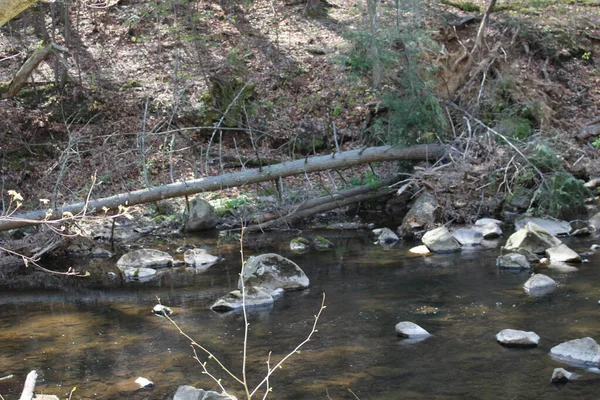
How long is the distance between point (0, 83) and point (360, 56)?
9.40 meters

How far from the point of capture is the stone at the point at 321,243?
11289 mm

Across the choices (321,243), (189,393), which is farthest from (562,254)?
(189,393)

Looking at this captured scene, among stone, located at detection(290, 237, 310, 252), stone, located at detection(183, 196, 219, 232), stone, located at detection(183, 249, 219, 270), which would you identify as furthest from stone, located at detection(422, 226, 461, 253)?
stone, located at detection(183, 196, 219, 232)

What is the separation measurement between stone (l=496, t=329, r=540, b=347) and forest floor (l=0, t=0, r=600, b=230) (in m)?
5.55

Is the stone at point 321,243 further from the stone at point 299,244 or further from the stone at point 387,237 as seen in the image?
the stone at point 387,237

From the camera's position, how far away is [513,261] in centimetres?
912

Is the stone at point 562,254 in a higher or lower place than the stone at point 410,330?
lower

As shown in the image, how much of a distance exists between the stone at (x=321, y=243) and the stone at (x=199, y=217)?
245 centimetres

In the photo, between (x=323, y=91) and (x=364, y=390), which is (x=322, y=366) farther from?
(x=323, y=91)

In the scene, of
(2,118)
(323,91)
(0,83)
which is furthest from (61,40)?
(323,91)

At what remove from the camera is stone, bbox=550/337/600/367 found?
18.8 feet

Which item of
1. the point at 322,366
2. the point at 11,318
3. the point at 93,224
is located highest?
the point at 322,366

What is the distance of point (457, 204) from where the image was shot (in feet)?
38.9

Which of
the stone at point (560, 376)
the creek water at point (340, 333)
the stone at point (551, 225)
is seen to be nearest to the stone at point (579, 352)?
the creek water at point (340, 333)
